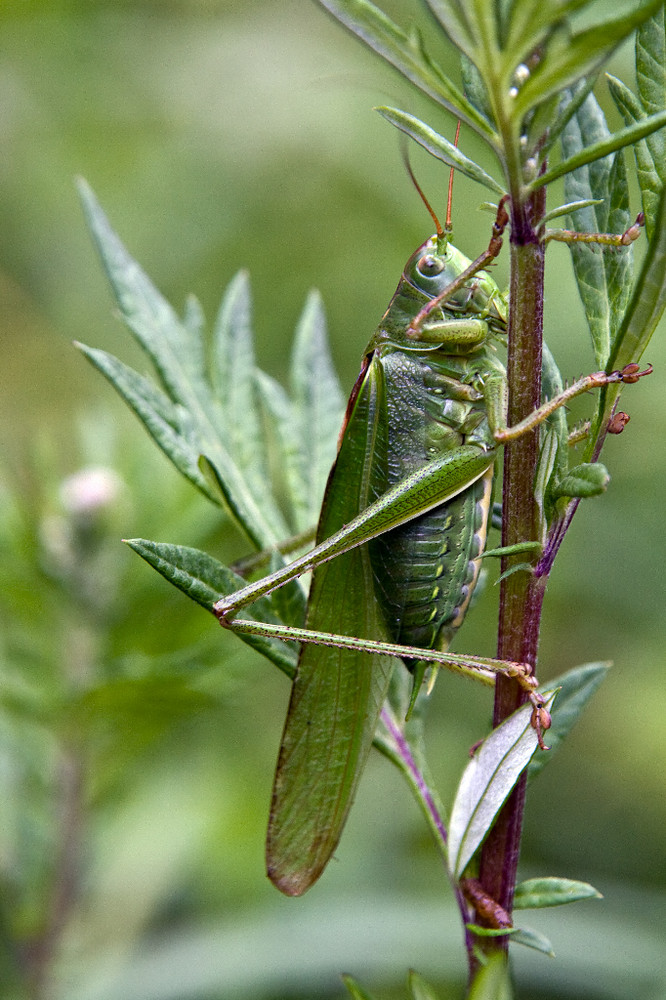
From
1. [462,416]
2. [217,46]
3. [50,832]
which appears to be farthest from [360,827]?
[217,46]

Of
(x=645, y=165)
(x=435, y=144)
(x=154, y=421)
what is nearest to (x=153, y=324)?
(x=154, y=421)

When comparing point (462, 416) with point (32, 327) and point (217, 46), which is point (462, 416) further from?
point (217, 46)

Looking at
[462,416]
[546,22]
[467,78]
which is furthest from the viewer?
[462,416]

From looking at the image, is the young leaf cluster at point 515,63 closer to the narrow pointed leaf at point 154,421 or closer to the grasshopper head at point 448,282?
the narrow pointed leaf at point 154,421

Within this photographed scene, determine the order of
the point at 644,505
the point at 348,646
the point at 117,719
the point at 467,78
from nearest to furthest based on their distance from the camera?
1. the point at 467,78
2. the point at 348,646
3. the point at 117,719
4. the point at 644,505

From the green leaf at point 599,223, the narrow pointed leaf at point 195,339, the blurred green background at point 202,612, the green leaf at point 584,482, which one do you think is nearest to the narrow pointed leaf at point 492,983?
the green leaf at point 584,482

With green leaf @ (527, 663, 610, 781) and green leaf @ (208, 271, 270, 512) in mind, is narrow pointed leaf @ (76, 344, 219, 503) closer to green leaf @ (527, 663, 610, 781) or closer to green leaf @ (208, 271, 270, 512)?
green leaf @ (208, 271, 270, 512)
